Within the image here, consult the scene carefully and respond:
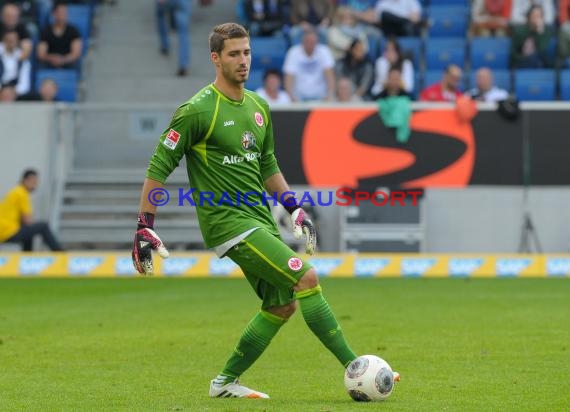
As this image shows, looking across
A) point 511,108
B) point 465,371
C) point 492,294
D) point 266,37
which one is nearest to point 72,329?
point 465,371

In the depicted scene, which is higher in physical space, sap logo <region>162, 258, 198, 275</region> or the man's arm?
the man's arm

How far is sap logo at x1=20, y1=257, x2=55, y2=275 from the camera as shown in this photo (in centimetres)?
2089

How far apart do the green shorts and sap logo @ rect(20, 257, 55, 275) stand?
12770 mm

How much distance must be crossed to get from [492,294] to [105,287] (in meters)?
5.58

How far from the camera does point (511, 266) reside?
67.3 ft

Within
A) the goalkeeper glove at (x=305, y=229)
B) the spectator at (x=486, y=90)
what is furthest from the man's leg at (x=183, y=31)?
the goalkeeper glove at (x=305, y=229)

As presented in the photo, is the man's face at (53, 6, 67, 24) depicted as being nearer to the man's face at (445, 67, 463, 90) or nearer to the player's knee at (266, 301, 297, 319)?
the man's face at (445, 67, 463, 90)

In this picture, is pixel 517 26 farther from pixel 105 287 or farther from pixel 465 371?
pixel 465 371

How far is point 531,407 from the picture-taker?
8.18 metres

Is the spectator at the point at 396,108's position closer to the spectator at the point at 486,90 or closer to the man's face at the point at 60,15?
the spectator at the point at 486,90

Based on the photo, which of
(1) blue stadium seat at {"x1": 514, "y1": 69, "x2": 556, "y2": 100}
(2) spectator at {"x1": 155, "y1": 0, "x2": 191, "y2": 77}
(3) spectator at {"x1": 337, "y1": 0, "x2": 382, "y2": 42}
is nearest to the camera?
(1) blue stadium seat at {"x1": 514, "y1": 69, "x2": 556, "y2": 100}

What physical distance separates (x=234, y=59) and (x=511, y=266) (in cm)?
1267

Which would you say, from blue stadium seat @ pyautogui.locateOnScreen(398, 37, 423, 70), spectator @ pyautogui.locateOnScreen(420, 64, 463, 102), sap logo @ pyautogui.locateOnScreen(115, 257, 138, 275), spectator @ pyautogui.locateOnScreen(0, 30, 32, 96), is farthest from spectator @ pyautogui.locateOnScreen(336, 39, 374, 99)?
spectator @ pyautogui.locateOnScreen(0, 30, 32, 96)

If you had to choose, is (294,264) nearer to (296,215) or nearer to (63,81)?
(296,215)
